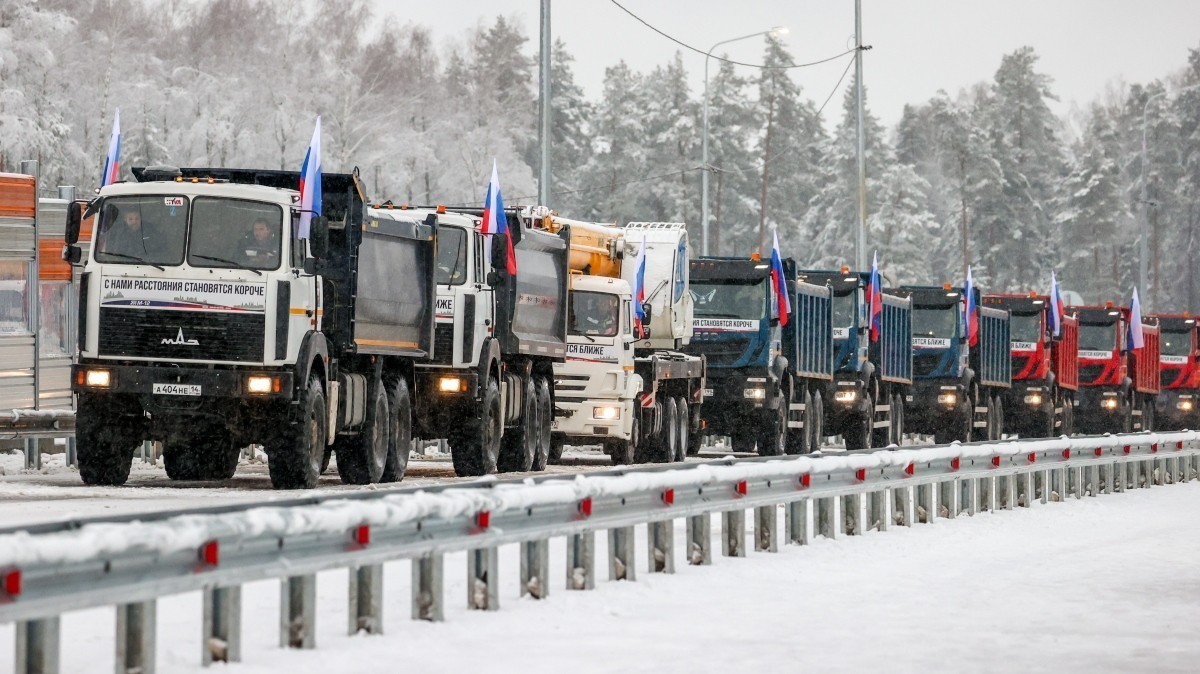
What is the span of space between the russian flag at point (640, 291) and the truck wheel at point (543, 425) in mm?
2710

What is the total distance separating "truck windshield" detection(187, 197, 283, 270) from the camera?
2133 centimetres

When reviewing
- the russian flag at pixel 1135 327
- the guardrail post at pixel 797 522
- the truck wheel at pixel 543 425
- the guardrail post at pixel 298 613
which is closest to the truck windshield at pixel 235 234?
the guardrail post at pixel 797 522

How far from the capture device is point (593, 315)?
30516mm

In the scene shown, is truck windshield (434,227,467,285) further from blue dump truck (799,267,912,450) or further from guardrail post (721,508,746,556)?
blue dump truck (799,267,912,450)

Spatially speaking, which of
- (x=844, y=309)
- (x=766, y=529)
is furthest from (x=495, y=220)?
(x=844, y=309)

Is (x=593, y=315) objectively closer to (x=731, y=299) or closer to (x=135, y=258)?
(x=731, y=299)

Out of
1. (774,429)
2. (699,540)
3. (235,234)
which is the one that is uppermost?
(235,234)

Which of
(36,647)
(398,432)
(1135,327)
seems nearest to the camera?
(36,647)

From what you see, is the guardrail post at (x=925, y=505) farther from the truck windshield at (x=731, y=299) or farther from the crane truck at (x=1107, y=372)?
the crane truck at (x=1107, y=372)

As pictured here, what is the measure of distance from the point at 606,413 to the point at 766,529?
14.0 metres

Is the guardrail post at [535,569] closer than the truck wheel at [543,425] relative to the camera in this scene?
Yes

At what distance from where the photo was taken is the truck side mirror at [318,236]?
71.1 ft

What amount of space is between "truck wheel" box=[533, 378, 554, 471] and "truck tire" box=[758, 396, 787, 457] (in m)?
7.10

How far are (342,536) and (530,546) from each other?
7.25 feet
